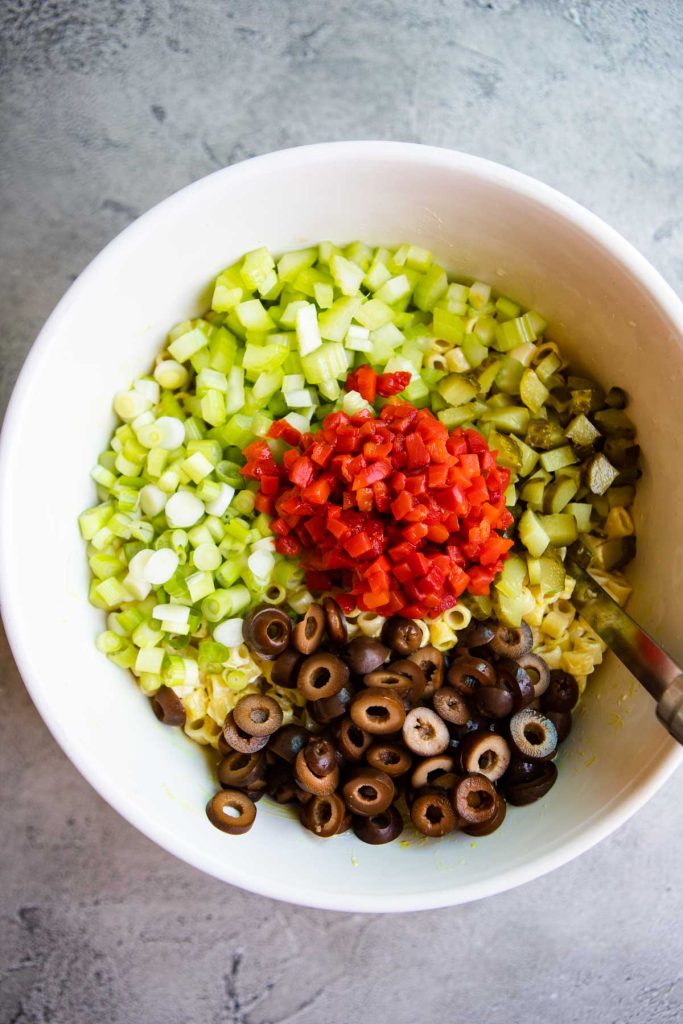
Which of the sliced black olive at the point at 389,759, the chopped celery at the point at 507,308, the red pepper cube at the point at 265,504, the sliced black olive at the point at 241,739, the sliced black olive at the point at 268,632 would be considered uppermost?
the chopped celery at the point at 507,308

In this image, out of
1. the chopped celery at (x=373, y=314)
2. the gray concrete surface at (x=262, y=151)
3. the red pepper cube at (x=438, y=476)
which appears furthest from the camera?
the gray concrete surface at (x=262, y=151)

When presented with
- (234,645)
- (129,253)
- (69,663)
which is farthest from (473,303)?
(69,663)

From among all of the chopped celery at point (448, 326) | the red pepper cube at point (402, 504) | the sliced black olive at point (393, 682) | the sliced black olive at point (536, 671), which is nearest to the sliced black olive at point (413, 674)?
the sliced black olive at point (393, 682)

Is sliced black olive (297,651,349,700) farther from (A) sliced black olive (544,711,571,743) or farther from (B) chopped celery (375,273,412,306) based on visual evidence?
(B) chopped celery (375,273,412,306)

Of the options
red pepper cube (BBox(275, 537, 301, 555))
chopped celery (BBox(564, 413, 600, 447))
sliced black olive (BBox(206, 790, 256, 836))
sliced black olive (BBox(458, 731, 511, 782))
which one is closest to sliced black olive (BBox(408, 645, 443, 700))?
sliced black olive (BBox(458, 731, 511, 782))

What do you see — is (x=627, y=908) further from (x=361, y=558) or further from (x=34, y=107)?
(x=34, y=107)

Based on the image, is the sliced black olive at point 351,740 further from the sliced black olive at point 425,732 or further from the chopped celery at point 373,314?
the chopped celery at point 373,314

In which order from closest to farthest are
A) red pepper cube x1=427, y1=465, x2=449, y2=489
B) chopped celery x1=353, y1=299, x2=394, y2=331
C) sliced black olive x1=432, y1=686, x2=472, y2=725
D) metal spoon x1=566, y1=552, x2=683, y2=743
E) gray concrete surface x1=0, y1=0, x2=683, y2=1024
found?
metal spoon x1=566, y1=552, x2=683, y2=743 → red pepper cube x1=427, y1=465, x2=449, y2=489 → sliced black olive x1=432, y1=686, x2=472, y2=725 → chopped celery x1=353, y1=299, x2=394, y2=331 → gray concrete surface x1=0, y1=0, x2=683, y2=1024
